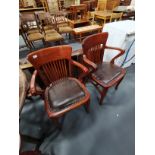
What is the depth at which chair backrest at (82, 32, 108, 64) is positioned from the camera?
1.35 meters

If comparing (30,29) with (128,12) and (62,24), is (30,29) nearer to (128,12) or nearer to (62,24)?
(62,24)

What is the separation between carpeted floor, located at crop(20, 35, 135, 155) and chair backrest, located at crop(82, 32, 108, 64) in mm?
597

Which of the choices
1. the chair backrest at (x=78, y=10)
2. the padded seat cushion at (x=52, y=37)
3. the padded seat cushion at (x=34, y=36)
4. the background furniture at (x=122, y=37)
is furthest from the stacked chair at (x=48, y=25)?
the background furniture at (x=122, y=37)

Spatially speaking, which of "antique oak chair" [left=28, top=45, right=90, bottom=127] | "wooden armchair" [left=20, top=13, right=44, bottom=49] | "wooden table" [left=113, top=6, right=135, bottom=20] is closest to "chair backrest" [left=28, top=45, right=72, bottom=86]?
"antique oak chair" [left=28, top=45, right=90, bottom=127]

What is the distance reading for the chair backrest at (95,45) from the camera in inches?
53.1

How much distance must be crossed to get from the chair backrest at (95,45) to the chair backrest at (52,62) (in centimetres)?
26

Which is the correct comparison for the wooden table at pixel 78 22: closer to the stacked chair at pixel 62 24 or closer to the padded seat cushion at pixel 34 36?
the stacked chair at pixel 62 24

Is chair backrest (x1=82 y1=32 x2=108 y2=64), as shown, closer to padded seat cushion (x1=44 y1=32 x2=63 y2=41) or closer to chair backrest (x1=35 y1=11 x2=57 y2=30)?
padded seat cushion (x1=44 y1=32 x2=63 y2=41)

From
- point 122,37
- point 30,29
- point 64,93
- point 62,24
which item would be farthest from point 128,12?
point 64,93

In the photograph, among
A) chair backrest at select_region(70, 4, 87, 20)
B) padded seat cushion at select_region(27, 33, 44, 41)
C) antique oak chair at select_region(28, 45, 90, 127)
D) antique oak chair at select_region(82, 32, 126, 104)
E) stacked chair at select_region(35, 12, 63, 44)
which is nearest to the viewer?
antique oak chair at select_region(28, 45, 90, 127)

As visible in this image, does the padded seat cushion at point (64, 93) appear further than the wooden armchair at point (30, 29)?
No

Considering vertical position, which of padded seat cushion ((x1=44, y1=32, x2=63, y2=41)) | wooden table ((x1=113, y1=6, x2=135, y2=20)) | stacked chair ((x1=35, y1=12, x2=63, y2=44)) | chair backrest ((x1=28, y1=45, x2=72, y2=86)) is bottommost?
chair backrest ((x1=28, y1=45, x2=72, y2=86))
